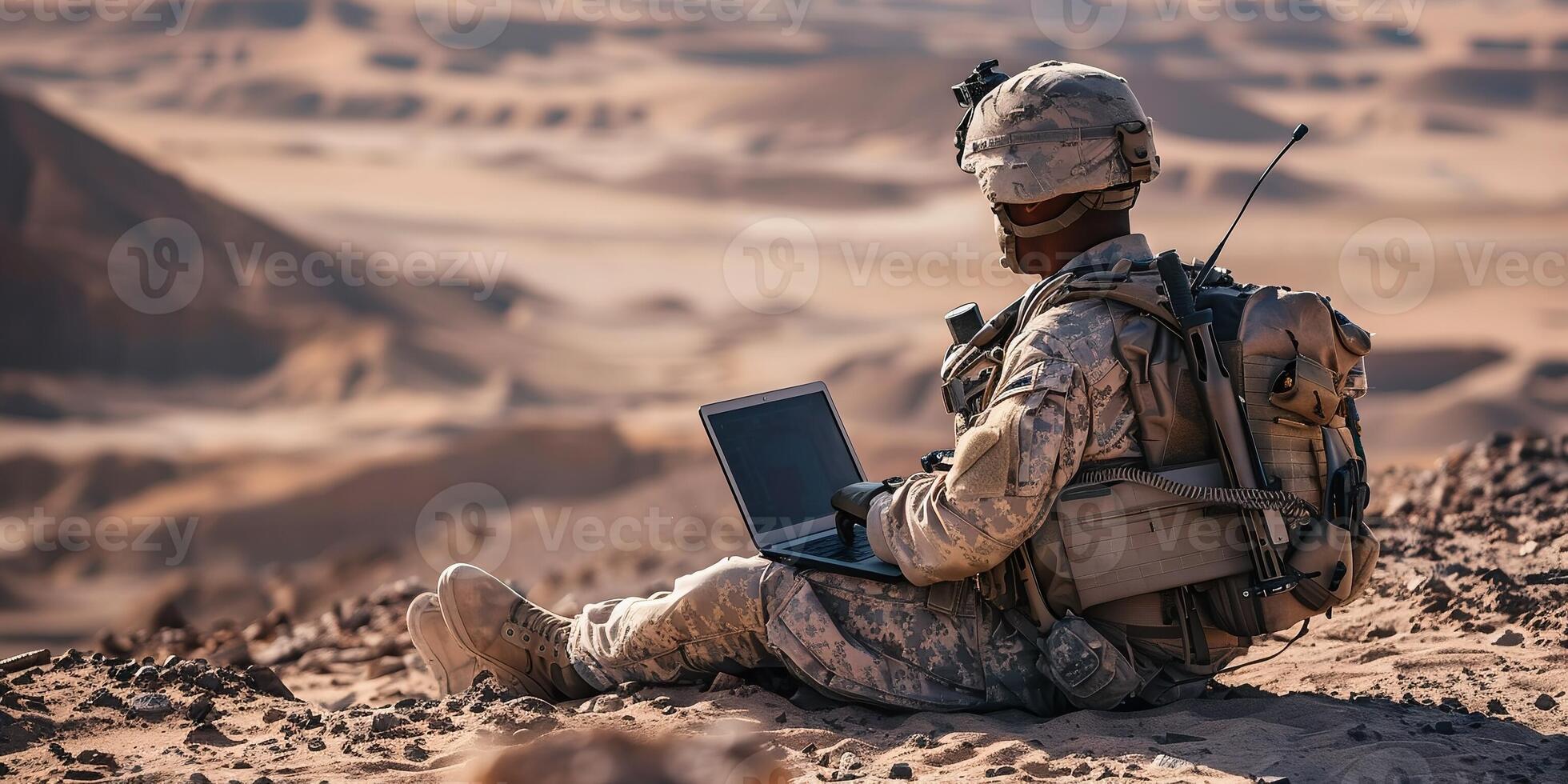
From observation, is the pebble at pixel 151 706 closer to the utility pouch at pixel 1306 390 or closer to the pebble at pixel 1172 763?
the pebble at pixel 1172 763

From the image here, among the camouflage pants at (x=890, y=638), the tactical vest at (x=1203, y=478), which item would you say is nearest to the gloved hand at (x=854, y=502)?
the camouflage pants at (x=890, y=638)

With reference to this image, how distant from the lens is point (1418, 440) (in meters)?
19.2

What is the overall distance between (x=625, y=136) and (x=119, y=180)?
22525mm

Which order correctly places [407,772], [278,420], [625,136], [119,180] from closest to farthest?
[407,772] < [278,420] < [119,180] < [625,136]

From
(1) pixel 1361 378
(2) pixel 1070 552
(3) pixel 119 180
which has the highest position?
(3) pixel 119 180

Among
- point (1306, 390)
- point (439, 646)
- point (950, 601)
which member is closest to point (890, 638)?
point (950, 601)

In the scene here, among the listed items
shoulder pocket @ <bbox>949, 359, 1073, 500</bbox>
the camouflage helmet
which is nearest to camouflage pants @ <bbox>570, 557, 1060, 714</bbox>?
shoulder pocket @ <bbox>949, 359, 1073, 500</bbox>

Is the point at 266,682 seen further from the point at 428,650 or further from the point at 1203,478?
the point at 1203,478

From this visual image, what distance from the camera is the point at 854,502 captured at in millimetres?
3928

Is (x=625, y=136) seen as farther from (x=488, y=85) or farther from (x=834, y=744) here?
(x=834, y=744)

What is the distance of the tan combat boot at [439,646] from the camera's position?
458cm

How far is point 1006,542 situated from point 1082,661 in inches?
16.6

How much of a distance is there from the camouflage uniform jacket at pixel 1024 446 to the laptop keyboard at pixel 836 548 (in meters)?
0.32

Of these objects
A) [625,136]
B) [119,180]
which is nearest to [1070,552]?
[119,180]
